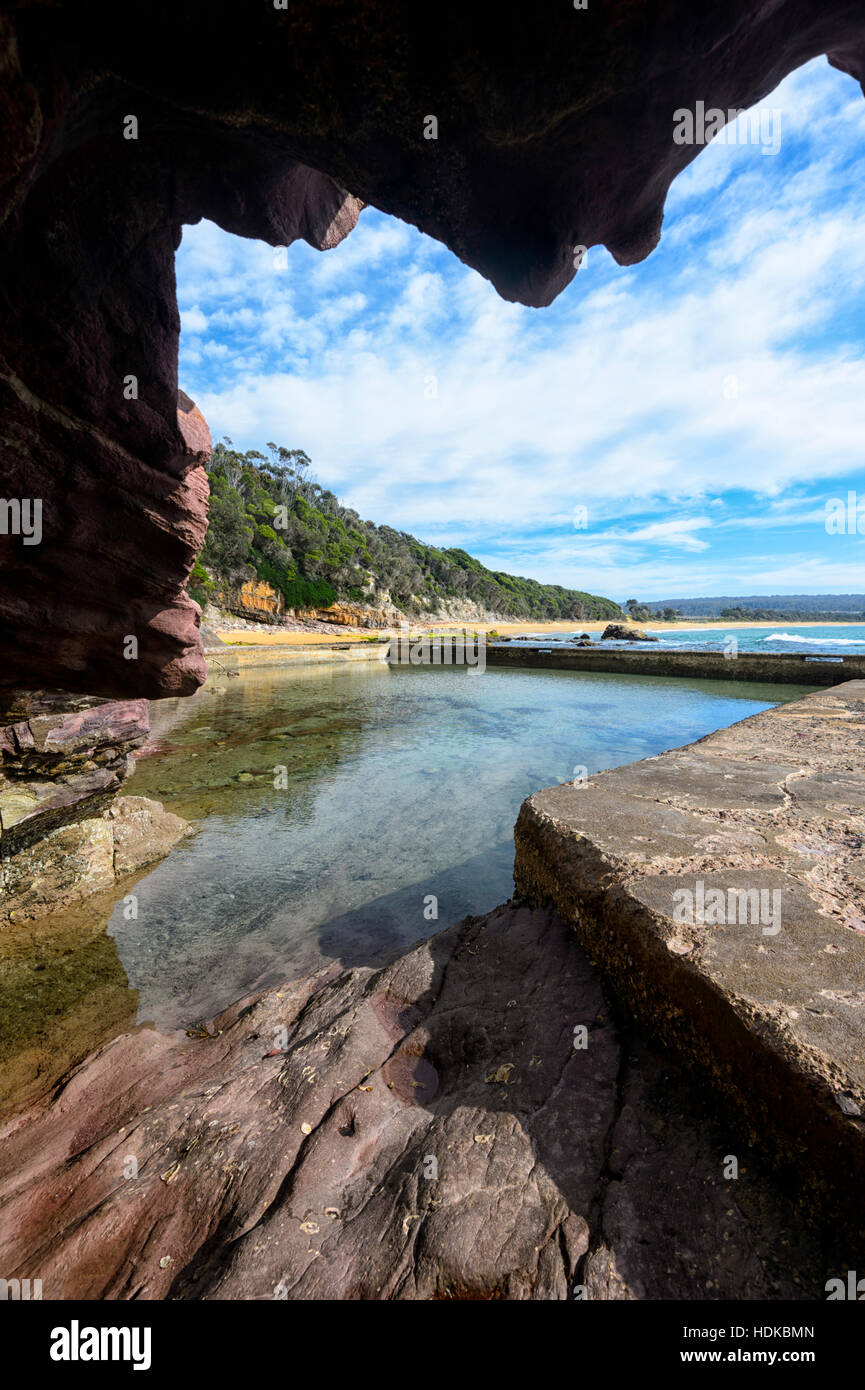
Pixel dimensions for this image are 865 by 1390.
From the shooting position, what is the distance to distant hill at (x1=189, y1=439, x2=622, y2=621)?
41125 mm

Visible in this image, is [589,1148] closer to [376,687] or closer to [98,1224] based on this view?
[98,1224]

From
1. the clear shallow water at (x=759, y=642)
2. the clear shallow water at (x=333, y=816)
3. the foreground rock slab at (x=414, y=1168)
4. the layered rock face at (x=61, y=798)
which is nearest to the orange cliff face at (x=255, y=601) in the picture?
the clear shallow water at (x=759, y=642)

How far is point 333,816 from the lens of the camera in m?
7.12

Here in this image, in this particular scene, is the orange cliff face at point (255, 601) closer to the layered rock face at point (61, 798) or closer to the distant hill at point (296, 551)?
the distant hill at point (296, 551)

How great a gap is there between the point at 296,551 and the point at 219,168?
48427mm

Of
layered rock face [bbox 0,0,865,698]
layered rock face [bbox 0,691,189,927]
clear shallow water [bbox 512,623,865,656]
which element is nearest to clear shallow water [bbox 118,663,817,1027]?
layered rock face [bbox 0,691,189,927]

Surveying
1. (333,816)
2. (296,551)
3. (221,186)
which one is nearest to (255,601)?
(296,551)

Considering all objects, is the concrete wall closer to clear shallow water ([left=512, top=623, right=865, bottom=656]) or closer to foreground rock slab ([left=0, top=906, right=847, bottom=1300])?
clear shallow water ([left=512, top=623, right=865, bottom=656])

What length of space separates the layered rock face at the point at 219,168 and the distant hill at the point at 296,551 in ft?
Result: 77.2

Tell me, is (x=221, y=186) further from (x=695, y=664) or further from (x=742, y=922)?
(x=695, y=664)

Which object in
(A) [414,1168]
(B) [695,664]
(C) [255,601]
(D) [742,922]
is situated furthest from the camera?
(C) [255,601]

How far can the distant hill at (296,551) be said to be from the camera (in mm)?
41125
